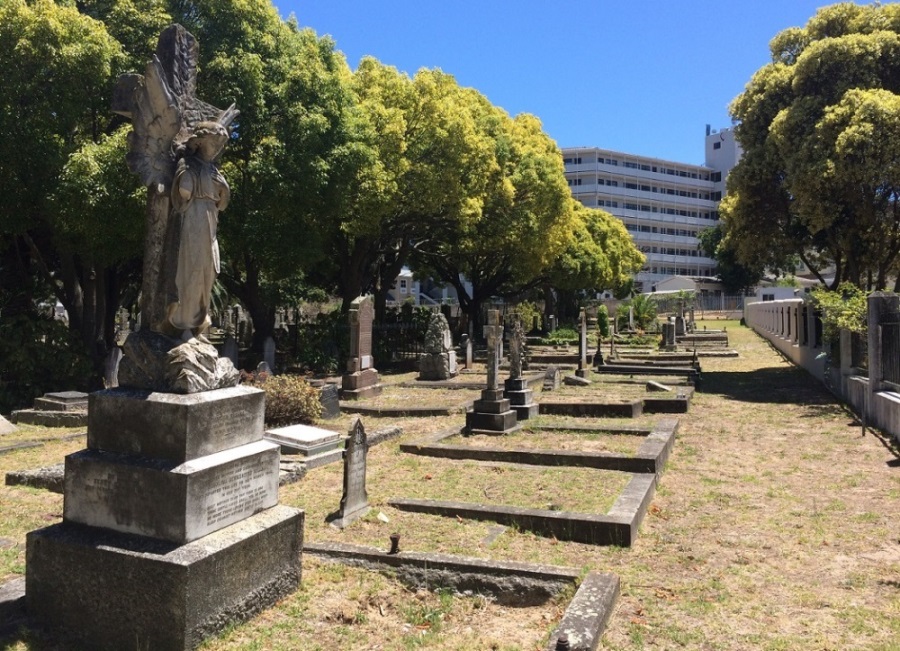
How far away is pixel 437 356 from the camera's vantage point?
19594 millimetres

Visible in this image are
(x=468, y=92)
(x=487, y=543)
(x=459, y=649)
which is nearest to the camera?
(x=459, y=649)

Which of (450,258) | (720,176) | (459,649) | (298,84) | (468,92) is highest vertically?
(720,176)

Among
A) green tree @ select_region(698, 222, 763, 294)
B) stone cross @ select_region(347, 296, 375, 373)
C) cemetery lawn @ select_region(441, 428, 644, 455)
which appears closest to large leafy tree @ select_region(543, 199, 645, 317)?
green tree @ select_region(698, 222, 763, 294)

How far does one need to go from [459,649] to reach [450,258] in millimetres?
27716

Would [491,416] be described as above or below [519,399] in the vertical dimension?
below

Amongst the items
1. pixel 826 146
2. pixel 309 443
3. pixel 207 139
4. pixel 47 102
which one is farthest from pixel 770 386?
pixel 47 102

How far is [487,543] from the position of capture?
19.6ft

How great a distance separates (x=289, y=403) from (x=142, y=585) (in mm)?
7637

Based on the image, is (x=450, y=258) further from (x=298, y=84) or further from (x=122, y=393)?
(x=122, y=393)

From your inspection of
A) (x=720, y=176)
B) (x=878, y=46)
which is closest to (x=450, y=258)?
(x=878, y=46)

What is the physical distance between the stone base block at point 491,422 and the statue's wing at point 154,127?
7.81 meters

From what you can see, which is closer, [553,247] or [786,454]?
[786,454]

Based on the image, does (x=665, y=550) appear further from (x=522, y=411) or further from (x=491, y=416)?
(x=522, y=411)

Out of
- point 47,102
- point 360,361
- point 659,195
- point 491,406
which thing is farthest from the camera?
point 659,195
